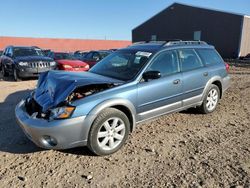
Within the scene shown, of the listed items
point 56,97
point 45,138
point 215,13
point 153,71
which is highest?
point 215,13

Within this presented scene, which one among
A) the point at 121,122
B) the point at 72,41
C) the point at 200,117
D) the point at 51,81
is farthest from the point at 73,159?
the point at 72,41

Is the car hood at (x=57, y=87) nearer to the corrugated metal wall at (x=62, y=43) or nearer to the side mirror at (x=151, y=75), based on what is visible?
the side mirror at (x=151, y=75)

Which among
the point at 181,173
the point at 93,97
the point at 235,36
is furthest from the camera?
the point at 235,36

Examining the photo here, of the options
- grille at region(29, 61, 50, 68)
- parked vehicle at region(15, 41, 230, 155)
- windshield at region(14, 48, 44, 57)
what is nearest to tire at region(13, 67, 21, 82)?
grille at region(29, 61, 50, 68)

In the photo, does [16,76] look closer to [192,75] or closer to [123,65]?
[123,65]

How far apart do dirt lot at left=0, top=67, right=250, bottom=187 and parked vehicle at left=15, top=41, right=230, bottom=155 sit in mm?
299

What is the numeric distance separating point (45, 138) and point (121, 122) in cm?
115

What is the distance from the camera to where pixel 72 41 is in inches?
1746

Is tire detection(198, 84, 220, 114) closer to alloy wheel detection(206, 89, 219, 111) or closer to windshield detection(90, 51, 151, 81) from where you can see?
alloy wheel detection(206, 89, 219, 111)

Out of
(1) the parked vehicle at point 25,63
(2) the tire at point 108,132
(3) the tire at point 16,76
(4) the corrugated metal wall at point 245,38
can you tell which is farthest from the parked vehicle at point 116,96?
(4) the corrugated metal wall at point 245,38

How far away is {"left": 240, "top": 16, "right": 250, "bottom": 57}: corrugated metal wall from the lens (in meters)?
25.7

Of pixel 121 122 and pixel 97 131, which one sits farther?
pixel 121 122

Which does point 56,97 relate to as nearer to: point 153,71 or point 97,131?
point 97,131

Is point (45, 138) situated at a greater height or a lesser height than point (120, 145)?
greater
